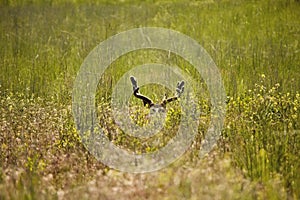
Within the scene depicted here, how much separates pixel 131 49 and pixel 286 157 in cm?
467

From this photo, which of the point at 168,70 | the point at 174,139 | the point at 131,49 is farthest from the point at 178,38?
the point at 174,139

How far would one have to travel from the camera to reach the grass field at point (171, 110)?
10.6 ft

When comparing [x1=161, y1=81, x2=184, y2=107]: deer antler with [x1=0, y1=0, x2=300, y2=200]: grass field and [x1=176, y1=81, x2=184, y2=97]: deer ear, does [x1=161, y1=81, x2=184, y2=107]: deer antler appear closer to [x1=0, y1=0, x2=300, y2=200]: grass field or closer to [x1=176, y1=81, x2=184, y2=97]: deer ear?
[x1=176, y1=81, x2=184, y2=97]: deer ear

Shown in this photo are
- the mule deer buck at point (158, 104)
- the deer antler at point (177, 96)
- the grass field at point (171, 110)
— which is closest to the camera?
the grass field at point (171, 110)

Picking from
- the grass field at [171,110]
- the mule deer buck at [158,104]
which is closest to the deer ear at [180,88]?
the mule deer buck at [158,104]

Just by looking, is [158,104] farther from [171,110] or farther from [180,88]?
[180,88]

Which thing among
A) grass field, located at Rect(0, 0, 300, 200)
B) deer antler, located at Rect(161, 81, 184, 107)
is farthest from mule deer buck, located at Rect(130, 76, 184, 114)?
grass field, located at Rect(0, 0, 300, 200)

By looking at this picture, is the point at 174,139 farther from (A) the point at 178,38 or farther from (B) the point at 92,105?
(A) the point at 178,38

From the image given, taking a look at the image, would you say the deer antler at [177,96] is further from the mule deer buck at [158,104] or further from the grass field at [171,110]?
the grass field at [171,110]

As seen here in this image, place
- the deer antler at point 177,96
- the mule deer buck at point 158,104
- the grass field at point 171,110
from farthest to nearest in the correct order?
the deer antler at point 177,96
the mule deer buck at point 158,104
the grass field at point 171,110

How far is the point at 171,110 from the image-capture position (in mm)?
4863

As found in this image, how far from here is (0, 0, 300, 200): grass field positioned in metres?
3.24

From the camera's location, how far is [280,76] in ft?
20.6

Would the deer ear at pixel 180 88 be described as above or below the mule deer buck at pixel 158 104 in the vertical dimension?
above
